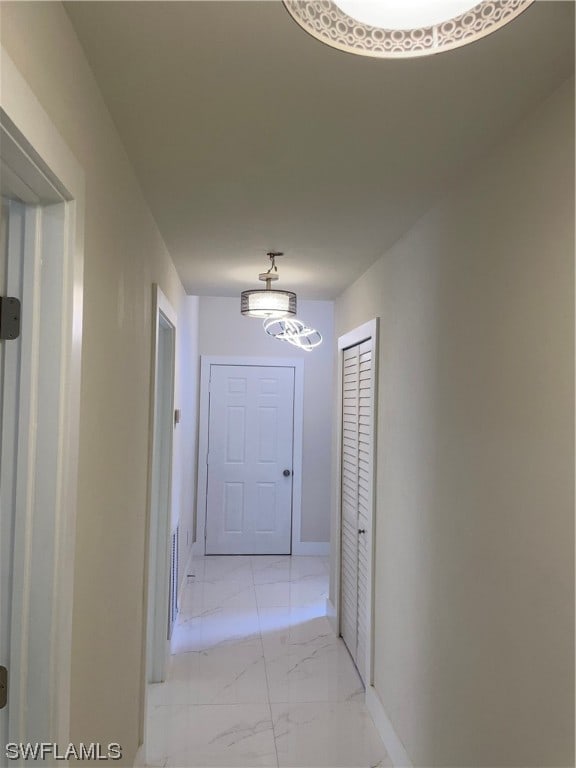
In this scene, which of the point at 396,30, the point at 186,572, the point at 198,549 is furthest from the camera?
the point at 198,549

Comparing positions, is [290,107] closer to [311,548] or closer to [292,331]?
[292,331]

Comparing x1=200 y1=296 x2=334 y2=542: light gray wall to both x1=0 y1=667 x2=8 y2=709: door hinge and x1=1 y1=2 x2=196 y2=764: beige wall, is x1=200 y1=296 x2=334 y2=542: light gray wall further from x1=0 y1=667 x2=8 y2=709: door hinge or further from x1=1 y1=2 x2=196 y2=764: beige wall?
x1=0 y1=667 x2=8 y2=709: door hinge

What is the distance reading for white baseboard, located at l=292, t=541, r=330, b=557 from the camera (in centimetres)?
607

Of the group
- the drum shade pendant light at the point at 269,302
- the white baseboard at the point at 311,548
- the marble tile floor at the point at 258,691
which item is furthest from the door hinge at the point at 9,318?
the white baseboard at the point at 311,548

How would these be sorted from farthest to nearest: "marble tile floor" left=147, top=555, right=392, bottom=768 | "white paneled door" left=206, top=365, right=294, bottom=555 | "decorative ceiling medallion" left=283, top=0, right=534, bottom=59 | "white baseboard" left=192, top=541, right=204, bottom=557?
"white paneled door" left=206, top=365, right=294, bottom=555, "white baseboard" left=192, top=541, right=204, bottom=557, "marble tile floor" left=147, top=555, right=392, bottom=768, "decorative ceiling medallion" left=283, top=0, right=534, bottom=59

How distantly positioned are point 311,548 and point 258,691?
2.92m

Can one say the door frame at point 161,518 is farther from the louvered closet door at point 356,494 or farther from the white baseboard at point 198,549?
the white baseboard at point 198,549

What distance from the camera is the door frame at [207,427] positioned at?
236 inches

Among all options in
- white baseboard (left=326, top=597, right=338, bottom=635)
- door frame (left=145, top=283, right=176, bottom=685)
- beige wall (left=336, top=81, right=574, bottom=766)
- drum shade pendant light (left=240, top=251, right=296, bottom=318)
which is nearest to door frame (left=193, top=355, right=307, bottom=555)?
white baseboard (left=326, top=597, right=338, bottom=635)

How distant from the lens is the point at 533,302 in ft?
4.84

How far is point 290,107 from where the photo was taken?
58.2 inches

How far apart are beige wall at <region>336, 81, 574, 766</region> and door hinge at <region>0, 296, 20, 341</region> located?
3.77 ft

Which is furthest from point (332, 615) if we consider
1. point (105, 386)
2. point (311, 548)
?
point (105, 386)

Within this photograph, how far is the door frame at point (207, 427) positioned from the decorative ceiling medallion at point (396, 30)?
541 cm
